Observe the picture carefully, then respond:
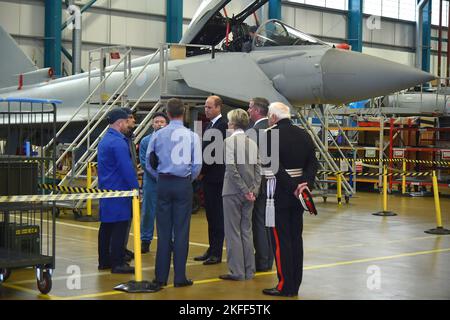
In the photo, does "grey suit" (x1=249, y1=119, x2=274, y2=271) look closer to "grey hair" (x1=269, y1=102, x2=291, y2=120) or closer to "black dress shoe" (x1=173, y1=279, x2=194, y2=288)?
"black dress shoe" (x1=173, y1=279, x2=194, y2=288)

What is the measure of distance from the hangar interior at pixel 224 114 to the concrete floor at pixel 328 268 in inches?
0.9

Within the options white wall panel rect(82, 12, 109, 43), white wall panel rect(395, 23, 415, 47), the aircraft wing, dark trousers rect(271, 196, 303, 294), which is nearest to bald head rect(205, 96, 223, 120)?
dark trousers rect(271, 196, 303, 294)

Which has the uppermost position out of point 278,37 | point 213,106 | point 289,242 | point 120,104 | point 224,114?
point 278,37

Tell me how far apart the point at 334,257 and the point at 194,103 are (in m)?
5.51

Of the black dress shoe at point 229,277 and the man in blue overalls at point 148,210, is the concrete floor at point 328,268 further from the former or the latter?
the man in blue overalls at point 148,210

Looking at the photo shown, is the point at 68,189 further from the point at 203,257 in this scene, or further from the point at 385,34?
the point at 385,34

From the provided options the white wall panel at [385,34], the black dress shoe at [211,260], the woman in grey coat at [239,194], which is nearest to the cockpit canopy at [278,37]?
the black dress shoe at [211,260]

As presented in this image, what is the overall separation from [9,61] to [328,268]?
13.8 metres

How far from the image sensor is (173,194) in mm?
6727

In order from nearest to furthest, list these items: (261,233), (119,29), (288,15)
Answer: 1. (261,233)
2. (119,29)
3. (288,15)

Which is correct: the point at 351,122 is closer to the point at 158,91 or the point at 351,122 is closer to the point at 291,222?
the point at 158,91

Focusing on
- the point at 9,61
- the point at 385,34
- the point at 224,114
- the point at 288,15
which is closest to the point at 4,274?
the point at 224,114

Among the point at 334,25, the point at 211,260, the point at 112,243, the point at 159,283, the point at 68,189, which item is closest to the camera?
the point at 159,283

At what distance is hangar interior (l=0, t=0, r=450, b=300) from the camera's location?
23.1 ft
